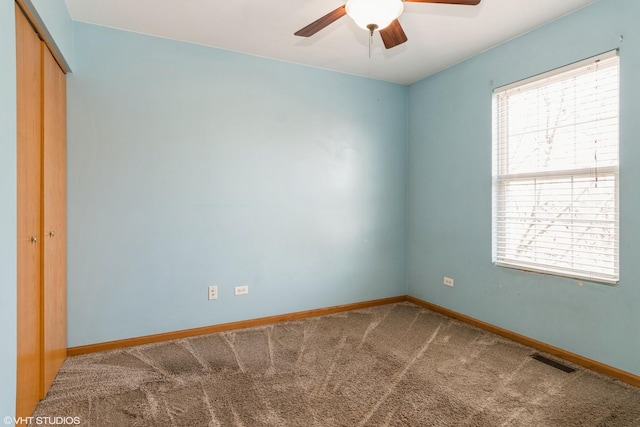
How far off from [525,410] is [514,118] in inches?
91.9

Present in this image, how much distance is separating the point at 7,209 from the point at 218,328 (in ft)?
6.55

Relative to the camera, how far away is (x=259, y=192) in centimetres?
336

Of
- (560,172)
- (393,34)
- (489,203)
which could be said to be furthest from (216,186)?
(560,172)

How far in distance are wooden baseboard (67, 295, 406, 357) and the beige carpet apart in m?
0.08

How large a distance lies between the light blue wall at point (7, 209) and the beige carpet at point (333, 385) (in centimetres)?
53

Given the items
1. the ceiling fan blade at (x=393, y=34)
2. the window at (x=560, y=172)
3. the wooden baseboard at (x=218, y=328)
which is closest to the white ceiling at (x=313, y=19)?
the ceiling fan blade at (x=393, y=34)

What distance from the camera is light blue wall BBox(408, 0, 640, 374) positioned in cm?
230

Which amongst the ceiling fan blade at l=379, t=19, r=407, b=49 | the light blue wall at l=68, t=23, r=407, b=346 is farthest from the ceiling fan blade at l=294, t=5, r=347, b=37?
the light blue wall at l=68, t=23, r=407, b=346

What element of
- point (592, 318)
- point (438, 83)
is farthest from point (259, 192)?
point (592, 318)

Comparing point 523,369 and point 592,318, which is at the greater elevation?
point 592,318

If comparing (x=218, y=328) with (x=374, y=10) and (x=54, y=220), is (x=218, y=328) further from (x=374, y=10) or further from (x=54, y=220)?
(x=374, y=10)

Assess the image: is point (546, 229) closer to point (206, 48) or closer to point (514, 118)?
point (514, 118)

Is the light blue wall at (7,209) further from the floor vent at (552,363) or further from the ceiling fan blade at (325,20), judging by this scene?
the floor vent at (552,363)

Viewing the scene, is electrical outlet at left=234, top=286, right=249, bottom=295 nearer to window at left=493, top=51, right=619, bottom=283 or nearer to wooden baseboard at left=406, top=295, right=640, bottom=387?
wooden baseboard at left=406, top=295, right=640, bottom=387
